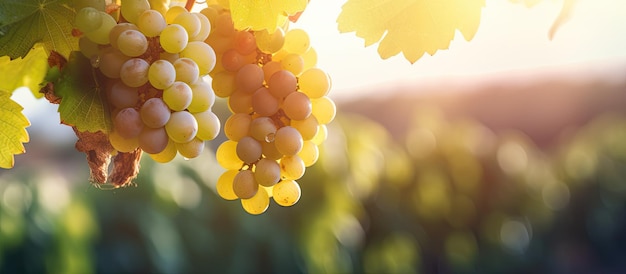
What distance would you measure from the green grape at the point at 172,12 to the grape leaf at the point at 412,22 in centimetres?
11

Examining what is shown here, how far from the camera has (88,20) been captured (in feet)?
1.17

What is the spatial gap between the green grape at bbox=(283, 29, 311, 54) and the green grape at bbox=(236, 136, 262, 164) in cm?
7

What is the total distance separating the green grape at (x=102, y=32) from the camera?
1.19ft

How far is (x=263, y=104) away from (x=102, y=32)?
0.10 metres

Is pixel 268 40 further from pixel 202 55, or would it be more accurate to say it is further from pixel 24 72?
pixel 24 72

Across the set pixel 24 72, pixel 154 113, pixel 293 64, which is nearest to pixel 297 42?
pixel 293 64

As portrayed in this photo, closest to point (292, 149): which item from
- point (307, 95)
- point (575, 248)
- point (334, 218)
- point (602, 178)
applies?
point (307, 95)

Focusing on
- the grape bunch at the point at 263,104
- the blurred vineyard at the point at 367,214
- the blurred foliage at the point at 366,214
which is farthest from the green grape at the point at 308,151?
the blurred vineyard at the point at 367,214

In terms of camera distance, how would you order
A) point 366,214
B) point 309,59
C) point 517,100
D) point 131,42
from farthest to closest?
point 517,100, point 366,214, point 309,59, point 131,42

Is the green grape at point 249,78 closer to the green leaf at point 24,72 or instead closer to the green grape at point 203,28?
the green grape at point 203,28

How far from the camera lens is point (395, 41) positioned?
448 mm

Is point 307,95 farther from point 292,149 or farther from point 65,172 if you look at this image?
point 65,172

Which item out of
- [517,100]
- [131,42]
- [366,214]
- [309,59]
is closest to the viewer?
[131,42]

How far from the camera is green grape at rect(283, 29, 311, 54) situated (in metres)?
0.44
